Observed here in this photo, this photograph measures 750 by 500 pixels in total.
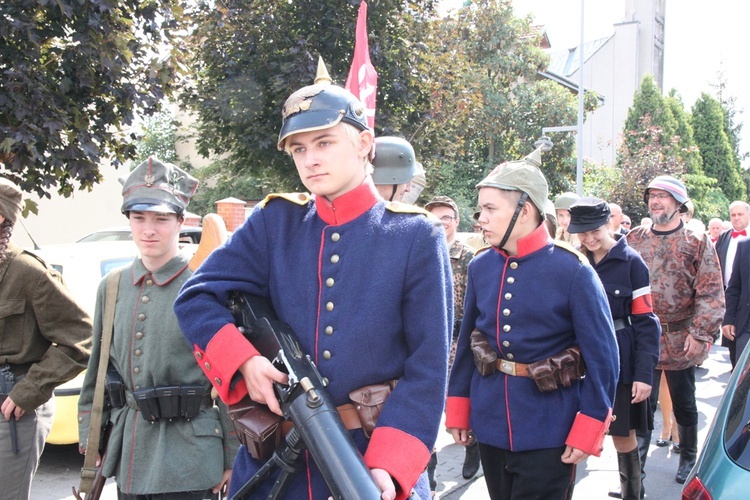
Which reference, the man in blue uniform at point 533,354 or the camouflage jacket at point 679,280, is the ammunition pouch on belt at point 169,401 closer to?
the man in blue uniform at point 533,354

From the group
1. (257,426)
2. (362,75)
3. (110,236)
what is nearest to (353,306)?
(257,426)

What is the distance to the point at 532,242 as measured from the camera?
348 cm

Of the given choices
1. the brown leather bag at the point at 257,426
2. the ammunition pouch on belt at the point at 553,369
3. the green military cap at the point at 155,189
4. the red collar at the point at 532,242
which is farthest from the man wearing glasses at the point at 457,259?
the brown leather bag at the point at 257,426

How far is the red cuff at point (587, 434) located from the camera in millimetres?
3176

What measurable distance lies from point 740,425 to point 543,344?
38.9 inches

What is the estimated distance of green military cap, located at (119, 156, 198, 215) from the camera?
10.6ft

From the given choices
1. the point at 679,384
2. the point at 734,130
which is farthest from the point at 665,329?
the point at 734,130

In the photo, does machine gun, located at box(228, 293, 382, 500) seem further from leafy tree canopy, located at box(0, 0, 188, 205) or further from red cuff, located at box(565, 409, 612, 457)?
leafy tree canopy, located at box(0, 0, 188, 205)

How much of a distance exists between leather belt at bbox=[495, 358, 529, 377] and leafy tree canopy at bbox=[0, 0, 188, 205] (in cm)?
391

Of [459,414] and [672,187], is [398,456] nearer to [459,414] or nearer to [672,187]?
[459,414]

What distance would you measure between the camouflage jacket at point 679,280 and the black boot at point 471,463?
157 cm

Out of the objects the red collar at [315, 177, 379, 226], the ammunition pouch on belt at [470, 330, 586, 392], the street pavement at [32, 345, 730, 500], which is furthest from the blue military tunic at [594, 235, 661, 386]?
the red collar at [315, 177, 379, 226]

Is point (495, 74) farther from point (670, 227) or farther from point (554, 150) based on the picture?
point (670, 227)

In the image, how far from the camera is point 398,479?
184 centimetres
